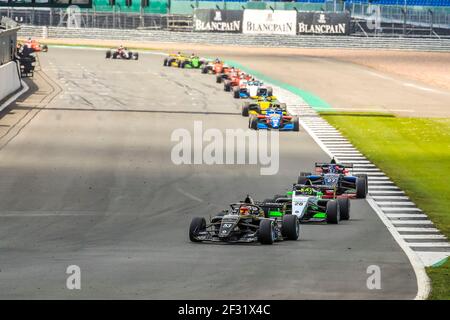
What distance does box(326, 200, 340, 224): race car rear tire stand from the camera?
86.8 feet

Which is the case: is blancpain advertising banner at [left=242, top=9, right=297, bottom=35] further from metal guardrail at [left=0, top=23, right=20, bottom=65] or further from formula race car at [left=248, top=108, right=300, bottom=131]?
formula race car at [left=248, top=108, right=300, bottom=131]

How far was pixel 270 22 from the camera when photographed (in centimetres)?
10744

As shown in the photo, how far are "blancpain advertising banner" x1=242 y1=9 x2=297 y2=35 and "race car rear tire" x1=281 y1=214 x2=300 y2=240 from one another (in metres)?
83.1

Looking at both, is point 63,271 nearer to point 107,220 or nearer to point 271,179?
point 107,220

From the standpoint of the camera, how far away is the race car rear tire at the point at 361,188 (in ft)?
100

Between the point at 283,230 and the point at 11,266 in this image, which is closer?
the point at 11,266

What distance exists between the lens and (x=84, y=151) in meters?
39.8

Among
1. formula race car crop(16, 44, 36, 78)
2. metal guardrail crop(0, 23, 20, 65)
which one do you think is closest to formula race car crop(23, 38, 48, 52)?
formula race car crop(16, 44, 36, 78)

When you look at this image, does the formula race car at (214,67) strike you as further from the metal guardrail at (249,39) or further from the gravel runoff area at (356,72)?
the metal guardrail at (249,39)

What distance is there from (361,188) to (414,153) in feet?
39.0

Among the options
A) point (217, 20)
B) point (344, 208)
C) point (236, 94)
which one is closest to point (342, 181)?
point (344, 208)
